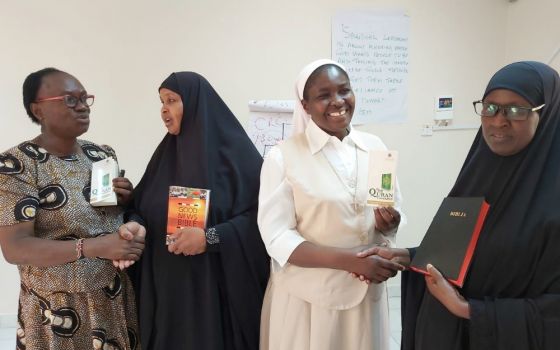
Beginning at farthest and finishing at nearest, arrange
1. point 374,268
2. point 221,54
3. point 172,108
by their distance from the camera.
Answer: point 221,54
point 172,108
point 374,268

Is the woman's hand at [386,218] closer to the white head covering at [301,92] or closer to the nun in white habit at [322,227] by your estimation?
the nun in white habit at [322,227]

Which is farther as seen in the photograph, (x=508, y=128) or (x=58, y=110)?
(x=58, y=110)

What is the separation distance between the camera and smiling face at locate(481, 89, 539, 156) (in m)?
1.03

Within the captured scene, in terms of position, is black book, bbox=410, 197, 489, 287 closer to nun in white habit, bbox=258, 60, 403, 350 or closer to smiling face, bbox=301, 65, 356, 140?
nun in white habit, bbox=258, 60, 403, 350

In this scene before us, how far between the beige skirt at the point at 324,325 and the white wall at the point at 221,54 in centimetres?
192

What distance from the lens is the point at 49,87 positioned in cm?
151

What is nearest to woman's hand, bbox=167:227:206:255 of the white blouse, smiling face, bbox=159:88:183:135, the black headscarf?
the white blouse

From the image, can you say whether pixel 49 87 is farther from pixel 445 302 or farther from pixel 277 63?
pixel 277 63

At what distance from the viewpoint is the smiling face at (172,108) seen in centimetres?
161

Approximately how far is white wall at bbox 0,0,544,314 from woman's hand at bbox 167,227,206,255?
5.67 feet

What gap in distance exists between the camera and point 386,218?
1.39m

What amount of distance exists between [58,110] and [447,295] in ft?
4.77

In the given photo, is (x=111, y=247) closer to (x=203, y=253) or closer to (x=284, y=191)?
(x=203, y=253)

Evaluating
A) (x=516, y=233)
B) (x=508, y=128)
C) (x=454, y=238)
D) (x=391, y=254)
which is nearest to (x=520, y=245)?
(x=516, y=233)
